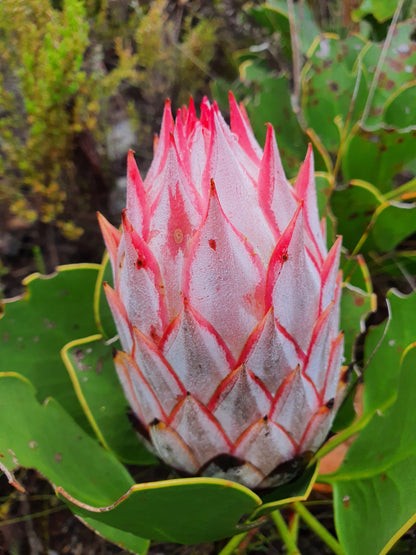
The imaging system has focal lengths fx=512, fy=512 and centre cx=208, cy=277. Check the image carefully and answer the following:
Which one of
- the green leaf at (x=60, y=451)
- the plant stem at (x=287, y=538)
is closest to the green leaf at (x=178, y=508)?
the green leaf at (x=60, y=451)

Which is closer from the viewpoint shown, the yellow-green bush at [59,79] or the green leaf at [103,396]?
the green leaf at [103,396]

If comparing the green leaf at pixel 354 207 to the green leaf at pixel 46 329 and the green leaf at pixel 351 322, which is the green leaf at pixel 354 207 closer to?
the green leaf at pixel 351 322

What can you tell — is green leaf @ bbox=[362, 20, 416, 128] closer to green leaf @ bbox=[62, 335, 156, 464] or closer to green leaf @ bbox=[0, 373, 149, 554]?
green leaf @ bbox=[62, 335, 156, 464]

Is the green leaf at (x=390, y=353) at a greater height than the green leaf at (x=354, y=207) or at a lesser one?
lesser

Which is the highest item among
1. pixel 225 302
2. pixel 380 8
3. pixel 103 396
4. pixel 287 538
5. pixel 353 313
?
pixel 380 8

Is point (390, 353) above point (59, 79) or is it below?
below

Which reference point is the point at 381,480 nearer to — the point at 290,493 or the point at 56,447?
the point at 290,493

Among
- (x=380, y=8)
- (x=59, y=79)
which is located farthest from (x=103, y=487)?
(x=380, y=8)
